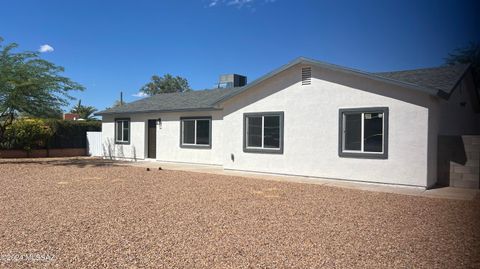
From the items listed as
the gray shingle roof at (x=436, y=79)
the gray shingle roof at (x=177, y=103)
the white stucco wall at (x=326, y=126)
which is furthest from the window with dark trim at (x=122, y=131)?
the gray shingle roof at (x=436, y=79)

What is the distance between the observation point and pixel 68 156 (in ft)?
75.6

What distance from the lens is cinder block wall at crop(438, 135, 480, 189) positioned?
10233mm

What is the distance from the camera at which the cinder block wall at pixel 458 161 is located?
10233 mm

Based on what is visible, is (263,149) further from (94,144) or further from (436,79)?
(94,144)

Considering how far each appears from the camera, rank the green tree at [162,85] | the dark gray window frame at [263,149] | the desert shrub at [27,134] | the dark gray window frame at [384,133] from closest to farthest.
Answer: the dark gray window frame at [384,133] < the dark gray window frame at [263,149] < the desert shrub at [27,134] < the green tree at [162,85]

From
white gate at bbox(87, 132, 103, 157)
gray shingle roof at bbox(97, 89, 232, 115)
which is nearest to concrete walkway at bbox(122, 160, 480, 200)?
gray shingle roof at bbox(97, 89, 232, 115)

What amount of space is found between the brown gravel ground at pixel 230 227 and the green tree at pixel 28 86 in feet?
27.9

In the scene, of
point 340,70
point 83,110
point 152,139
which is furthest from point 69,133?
point 83,110

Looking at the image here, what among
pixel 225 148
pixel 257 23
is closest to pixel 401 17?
pixel 257 23

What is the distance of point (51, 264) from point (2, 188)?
7.48m

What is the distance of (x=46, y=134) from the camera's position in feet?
71.6

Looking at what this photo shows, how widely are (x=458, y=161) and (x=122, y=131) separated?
17.0 metres

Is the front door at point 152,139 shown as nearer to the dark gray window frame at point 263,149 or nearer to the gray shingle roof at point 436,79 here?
the dark gray window frame at point 263,149

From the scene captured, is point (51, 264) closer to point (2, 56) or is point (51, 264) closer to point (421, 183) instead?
point (421, 183)
